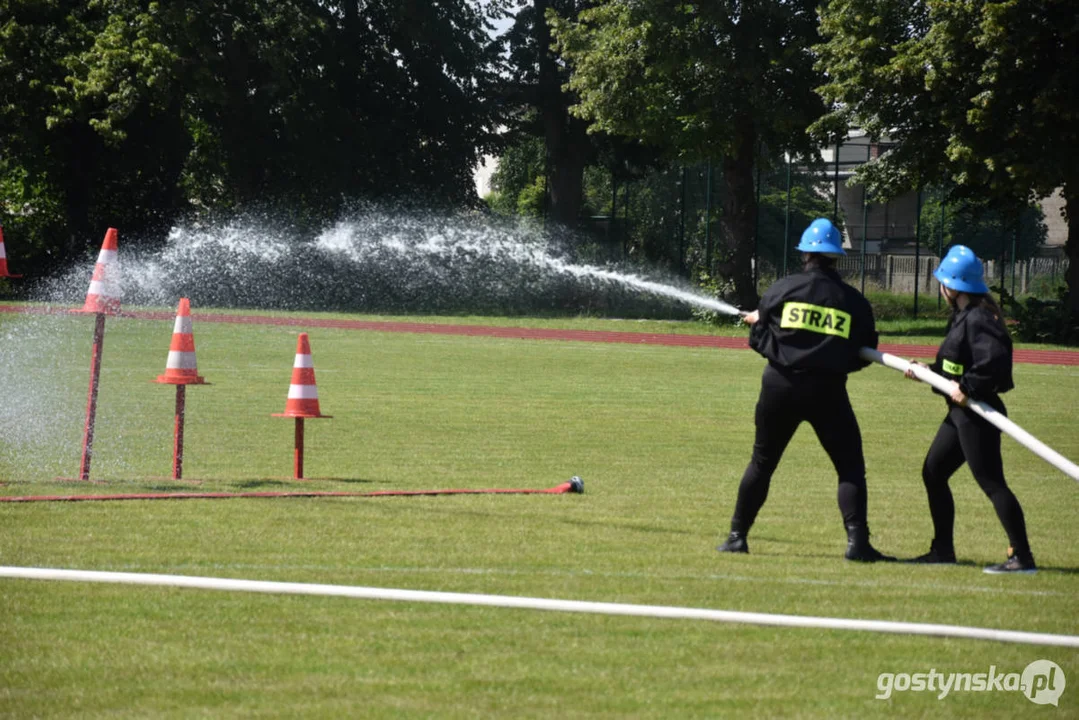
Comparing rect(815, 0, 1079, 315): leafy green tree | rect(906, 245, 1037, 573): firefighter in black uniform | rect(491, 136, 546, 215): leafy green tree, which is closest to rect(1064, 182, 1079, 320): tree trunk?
rect(815, 0, 1079, 315): leafy green tree

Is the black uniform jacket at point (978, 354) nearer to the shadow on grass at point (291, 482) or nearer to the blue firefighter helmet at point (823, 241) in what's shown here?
the blue firefighter helmet at point (823, 241)

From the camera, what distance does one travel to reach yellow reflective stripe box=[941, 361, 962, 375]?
301 inches

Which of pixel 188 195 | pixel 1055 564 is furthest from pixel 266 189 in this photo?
pixel 1055 564

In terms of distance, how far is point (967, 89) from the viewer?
3216 centimetres

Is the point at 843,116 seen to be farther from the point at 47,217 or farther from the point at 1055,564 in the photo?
the point at 1055,564

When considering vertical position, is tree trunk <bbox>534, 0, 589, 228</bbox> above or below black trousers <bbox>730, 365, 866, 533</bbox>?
above

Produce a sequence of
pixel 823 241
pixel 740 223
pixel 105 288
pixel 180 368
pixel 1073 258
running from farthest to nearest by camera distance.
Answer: pixel 740 223
pixel 1073 258
pixel 180 368
pixel 105 288
pixel 823 241

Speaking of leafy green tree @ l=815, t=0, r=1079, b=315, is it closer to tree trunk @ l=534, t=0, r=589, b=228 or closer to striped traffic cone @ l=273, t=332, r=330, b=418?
tree trunk @ l=534, t=0, r=589, b=228

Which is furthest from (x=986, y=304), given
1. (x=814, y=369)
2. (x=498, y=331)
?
(x=498, y=331)

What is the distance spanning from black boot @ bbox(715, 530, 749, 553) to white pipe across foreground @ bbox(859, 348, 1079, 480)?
1.22 metres

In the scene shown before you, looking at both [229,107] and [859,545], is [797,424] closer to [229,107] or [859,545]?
[859,545]

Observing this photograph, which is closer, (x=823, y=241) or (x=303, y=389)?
(x=823, y=241)

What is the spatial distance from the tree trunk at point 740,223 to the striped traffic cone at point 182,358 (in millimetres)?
31443

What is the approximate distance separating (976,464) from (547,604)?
277 centimetres
